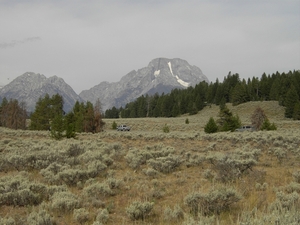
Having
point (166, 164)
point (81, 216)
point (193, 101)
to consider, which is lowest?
point (81, 216)

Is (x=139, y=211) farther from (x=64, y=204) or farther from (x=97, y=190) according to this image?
(x=97, y=190)

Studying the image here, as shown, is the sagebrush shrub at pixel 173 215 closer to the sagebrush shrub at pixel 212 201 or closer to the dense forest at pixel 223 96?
the sagebrush shrub at pixel 212 201

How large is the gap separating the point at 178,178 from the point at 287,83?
8433 centimetres

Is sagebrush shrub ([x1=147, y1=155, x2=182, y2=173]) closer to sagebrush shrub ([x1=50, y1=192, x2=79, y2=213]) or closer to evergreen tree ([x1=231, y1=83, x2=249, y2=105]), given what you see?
sagebrush shrub ([x1=50, y1=192, x2=79, y2=213])

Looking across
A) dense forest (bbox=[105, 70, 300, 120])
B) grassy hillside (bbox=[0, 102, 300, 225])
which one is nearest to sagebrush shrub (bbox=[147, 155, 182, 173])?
grassy hillside (bbox=[0, 102, 300, 225])

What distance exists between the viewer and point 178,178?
31.8 ft

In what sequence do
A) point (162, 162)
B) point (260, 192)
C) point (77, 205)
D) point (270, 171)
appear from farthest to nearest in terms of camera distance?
point (162, 162) → point (270, 171) → point (260, 192) → point (77, 205)

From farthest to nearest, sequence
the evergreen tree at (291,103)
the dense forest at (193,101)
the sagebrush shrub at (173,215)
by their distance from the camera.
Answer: the evergreen tree at (291,103), the dense forest at (193,101), the sagebrush shrub at (173,215)

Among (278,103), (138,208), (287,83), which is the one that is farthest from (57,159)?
(287,83)

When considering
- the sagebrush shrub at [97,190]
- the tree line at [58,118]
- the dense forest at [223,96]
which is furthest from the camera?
the dense forest at [223,96]

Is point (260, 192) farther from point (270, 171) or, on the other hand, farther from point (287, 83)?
point (287, 83)

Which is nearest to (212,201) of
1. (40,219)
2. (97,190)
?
(97,190)

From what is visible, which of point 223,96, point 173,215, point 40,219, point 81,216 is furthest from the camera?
point 223,96

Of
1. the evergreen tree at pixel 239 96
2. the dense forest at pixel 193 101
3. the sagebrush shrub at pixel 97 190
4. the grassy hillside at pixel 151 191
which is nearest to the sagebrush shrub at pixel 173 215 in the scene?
the grassy hillside at pixel 151 191
